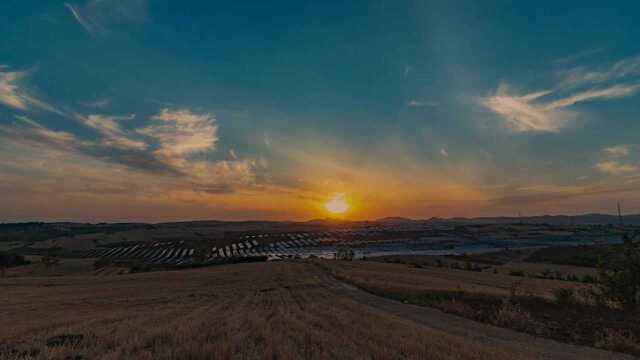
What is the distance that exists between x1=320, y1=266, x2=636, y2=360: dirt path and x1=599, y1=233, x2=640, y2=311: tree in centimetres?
888

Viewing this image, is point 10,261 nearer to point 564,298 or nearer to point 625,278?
point 564,298

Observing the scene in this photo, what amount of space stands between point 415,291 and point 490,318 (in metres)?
13.9

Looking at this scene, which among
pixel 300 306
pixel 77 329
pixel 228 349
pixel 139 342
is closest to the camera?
pixel 228 349

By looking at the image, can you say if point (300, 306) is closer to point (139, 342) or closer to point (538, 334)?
point (538, 334)

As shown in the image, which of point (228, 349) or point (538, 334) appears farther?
point (538, 334)

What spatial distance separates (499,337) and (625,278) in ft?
36.8

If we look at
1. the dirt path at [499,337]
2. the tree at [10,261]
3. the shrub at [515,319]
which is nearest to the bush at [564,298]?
the shrub at [515,319]

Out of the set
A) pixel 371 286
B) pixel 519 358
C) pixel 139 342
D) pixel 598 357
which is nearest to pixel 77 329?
pixel 139 342

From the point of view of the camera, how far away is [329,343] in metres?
14.5

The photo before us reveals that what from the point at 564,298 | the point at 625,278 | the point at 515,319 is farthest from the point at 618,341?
the point at 564,298

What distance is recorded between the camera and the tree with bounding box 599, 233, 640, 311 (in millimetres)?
24500

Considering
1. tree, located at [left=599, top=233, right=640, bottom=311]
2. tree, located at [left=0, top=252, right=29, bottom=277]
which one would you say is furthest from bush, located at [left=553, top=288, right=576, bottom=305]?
tree, located at [left=0, top=252, right=29, bottom=277]

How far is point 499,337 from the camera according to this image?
18812 mm

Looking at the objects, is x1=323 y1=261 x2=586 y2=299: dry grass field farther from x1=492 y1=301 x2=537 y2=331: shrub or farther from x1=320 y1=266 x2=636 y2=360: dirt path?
x1=320 y1=266 x2=636 y2=360: dirt path
